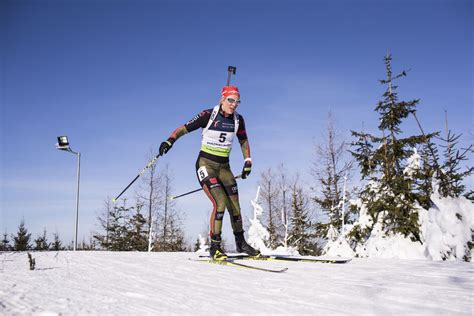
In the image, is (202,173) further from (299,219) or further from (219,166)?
(299,219)

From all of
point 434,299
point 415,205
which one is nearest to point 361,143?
point 415,205

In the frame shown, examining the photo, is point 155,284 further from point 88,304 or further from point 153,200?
point 153,200

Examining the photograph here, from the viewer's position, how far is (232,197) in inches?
216

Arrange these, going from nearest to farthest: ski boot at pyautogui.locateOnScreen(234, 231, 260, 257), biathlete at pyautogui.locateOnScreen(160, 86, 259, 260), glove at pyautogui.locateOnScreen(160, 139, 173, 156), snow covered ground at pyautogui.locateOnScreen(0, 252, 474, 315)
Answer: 1. snow covered ground at pyautogui.locateOnScreen(0, 252, 474, 315)
2. glove at pyautogui.locateOnScreen(160, 139, 173, 156)
3. ski boot at pyautogui.locateOnScreen(234, 231, 260, 257)
4. biathlete at pyautogui.locateOnScreen(160, 86, 259, 260)

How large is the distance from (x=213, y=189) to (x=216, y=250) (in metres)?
0.92

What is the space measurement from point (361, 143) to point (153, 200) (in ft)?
63.8

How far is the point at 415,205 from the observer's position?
10773mm

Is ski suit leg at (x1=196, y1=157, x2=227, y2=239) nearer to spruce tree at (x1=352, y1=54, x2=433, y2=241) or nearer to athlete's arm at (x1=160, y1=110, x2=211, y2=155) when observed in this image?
athlete's arm at (x1=160, y1=110, x2=211, y2=155)

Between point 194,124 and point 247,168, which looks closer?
point 194,124

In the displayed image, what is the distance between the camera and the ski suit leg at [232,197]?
549 cm

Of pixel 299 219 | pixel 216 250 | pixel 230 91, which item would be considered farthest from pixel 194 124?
pixel 299 219

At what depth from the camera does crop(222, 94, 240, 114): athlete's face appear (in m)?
5.54

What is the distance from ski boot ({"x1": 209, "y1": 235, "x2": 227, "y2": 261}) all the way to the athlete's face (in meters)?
2.02

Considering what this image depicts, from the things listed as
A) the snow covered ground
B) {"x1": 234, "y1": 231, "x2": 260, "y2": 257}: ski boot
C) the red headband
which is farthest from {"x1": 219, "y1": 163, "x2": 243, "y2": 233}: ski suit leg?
the snow covered ground
